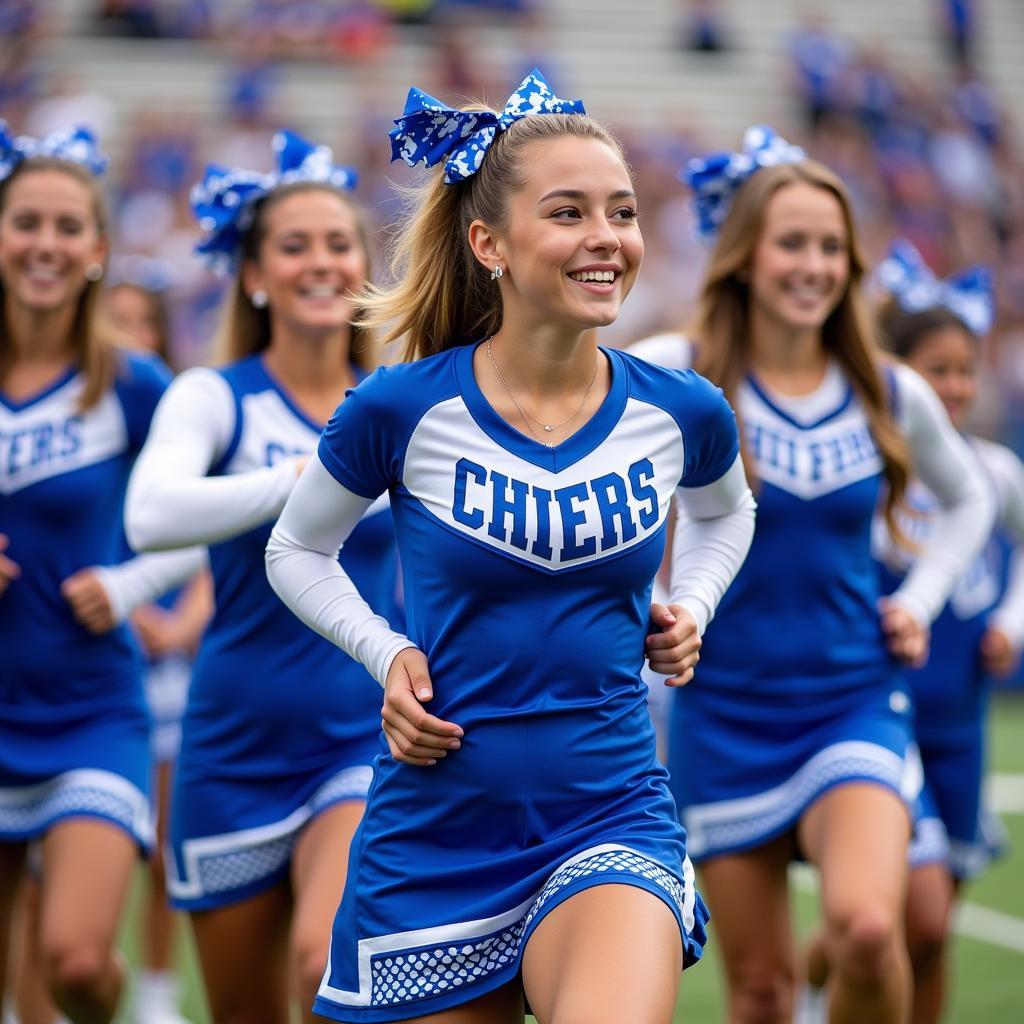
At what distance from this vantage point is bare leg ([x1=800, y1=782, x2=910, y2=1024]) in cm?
407

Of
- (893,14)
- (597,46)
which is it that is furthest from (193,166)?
(893,14)

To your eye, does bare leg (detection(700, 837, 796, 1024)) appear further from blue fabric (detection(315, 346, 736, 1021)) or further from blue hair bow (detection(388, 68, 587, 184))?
blue hair bow (detection(388, 68, 587, 184))

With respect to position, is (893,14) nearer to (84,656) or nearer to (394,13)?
(394,13)

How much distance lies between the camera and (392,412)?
321cm

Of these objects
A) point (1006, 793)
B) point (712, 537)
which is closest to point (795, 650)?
point (712, 537)

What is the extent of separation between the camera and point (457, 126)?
345 centimetres

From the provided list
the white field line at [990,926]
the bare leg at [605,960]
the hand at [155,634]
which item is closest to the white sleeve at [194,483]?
the bare leg at [605,960]

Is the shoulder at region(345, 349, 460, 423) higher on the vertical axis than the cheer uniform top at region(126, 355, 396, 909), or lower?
higher

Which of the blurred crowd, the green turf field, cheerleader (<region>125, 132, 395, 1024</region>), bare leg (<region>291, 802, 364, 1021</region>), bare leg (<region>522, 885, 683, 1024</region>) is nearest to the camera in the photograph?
bare leg (<region>522, 885, 683, 1024</region>)

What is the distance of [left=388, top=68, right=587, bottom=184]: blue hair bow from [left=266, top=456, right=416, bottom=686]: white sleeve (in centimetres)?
62

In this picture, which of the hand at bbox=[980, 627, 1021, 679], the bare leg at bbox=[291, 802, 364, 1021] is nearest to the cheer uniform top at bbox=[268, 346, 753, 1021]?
the bare leg at bbox=[291, 802, 364, 1021]

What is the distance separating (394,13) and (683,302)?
16.0 ft

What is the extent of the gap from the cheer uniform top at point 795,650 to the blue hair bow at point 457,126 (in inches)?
49.5

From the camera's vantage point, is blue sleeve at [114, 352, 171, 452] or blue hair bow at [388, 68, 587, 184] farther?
blue sleeve at [114, 352, 171, 452]
